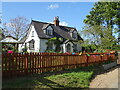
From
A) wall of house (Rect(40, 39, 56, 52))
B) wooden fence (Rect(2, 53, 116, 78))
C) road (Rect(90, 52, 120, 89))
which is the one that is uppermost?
wall of house (Rect(40, 39, 56, 52))

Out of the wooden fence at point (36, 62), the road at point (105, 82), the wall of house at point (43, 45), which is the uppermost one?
the wall of house at point (43, 45)

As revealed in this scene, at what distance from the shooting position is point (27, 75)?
595cm

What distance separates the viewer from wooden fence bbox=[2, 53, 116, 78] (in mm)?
5488

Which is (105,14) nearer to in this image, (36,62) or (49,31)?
(49,31)

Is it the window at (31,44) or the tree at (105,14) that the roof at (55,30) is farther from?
the tree at (105,14)

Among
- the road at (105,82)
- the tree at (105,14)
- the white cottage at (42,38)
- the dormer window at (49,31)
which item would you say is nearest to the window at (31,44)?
the white cottage at (42,38)

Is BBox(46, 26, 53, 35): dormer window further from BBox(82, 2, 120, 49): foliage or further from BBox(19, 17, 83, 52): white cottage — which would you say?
BBox(82, 2, 120, 49): foliage

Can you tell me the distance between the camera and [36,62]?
254 inches

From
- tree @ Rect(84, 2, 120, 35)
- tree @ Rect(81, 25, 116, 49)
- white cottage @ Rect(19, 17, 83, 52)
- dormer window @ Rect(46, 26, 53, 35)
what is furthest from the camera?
tree @ Rect(84, 2, 120, 35)

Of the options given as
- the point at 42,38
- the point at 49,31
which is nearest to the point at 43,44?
the point at 42,38

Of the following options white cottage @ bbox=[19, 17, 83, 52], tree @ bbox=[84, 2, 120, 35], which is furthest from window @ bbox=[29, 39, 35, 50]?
tree @ bbox=[84, 2, 120, 35]

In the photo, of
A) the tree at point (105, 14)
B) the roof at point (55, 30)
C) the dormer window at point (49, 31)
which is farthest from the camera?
the tree at point (105, 14)

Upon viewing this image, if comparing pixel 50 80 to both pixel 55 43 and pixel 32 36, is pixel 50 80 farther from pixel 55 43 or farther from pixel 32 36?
pixel 32 36

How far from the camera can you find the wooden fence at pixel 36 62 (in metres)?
5.49
